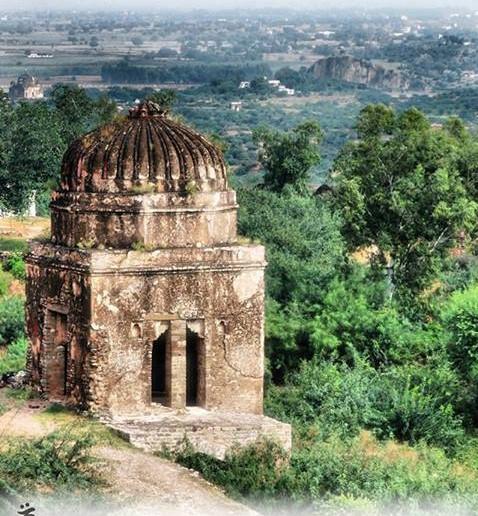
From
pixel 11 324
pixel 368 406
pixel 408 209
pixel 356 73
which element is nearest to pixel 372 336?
pixel 368 406

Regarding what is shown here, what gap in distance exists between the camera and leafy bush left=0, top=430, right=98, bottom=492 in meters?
12.1

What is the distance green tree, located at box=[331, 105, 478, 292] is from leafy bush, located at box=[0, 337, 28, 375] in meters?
6.08

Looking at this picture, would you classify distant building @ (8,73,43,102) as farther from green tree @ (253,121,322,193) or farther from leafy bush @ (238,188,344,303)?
leafy bush @ (238,188,344,303)

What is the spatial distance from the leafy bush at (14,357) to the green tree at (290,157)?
12.7m

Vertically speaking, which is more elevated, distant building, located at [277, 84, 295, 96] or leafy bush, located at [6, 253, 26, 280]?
leafy bush, located at [6, 253, 26, 280]

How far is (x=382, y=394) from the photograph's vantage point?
18547mm

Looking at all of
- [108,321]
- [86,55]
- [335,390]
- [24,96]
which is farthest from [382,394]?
[86,55]

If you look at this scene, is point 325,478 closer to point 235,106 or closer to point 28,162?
point 28,162

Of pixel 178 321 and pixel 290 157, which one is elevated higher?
pixel 178 321

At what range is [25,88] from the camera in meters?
56.8

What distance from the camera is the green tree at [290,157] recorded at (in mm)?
33625

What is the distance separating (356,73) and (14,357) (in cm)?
7972

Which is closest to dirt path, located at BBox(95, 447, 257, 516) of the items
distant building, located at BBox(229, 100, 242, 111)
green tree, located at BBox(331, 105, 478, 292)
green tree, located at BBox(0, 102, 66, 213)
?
green tree, located at BBox(331, 105, 478, 292)

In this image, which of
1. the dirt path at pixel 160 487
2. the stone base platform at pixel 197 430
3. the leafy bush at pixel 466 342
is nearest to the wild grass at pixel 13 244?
the leafy bush at pixel 466 342
